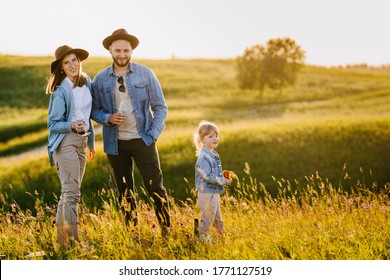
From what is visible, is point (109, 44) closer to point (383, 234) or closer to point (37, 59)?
point (383, 234)

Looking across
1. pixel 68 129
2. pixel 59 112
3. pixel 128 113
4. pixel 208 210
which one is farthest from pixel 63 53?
pixel 208 210

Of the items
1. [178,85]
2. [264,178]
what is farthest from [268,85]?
[264,178]

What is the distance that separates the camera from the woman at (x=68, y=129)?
553 cm

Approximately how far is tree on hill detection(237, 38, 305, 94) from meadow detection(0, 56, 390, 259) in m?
1.55

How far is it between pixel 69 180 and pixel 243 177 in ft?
46.5

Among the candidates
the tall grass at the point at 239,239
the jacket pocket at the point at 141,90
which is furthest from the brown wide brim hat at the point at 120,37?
the tall grass at the point at 239,239

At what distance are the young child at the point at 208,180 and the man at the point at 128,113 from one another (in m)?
0.57

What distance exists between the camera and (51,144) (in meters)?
5.67

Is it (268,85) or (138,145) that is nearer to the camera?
(138,145)

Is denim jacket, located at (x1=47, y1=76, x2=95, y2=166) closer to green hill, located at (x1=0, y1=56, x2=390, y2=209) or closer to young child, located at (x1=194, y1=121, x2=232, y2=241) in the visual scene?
green hill, located at (x1=0, y1=56, x2=390, y2=209)

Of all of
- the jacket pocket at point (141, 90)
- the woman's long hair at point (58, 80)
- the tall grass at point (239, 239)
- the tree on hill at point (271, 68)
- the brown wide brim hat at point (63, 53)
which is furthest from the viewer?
the tree on hill at point (271, 68)

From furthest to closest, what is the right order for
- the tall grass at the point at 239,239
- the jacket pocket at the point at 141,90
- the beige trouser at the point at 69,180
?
the jacket pocket at the point at 141,90
the beige trouser at the point at 69,180
the tall grass at the point at 239,239

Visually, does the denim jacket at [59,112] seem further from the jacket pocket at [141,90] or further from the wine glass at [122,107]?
the jacket pocket at [141,90]
